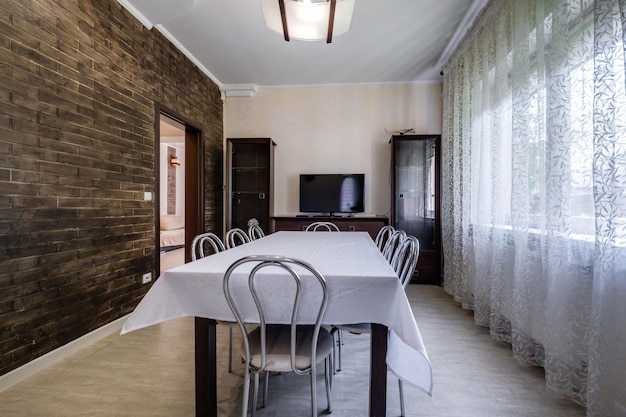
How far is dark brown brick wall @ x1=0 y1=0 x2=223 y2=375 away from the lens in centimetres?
165

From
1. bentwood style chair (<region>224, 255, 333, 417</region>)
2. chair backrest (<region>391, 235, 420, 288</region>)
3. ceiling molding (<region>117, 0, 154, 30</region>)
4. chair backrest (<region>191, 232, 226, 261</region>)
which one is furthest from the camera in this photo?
ceiling molding (<region>117, 0, 154, 30</region>)

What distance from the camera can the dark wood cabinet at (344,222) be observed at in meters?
3.81

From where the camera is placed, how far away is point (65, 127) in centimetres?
196

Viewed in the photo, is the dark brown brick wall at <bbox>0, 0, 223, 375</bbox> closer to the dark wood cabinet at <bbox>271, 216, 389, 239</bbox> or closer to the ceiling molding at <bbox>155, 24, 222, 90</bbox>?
the ceiling molding at <bbox>155, 24, 222, 90</bbox>

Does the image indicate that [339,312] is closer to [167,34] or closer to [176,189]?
[167,34]

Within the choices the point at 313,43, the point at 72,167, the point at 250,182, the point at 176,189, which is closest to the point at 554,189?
the point at 313,43

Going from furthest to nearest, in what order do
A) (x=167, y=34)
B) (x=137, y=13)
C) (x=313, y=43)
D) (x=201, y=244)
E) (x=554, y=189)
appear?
(x=313, y=43) → (x=167, y=34) → (x=137, y=13) → (x=201, y=244) → (x=554, y=189)

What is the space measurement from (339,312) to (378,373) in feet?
0.96

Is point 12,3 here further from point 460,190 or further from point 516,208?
point 460,190

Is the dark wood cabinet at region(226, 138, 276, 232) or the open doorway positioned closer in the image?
the open doorway

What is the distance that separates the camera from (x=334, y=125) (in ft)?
14.0

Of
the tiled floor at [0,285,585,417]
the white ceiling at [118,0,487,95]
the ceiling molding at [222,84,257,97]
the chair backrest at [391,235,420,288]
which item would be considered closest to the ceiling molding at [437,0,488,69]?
the white ceiling at [118,0,487,95]

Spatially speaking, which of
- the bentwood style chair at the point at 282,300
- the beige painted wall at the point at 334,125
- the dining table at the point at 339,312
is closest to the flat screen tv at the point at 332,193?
the beige painted wall at the point at 334,125

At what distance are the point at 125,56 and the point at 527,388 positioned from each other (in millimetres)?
3863
